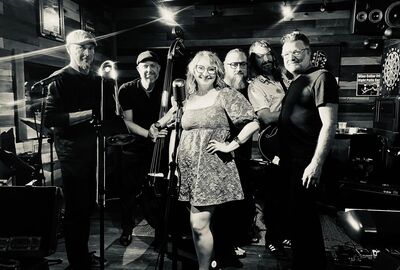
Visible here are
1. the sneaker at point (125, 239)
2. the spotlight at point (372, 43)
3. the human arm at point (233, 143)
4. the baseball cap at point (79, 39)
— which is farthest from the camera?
the spotlight at point (372, 43)

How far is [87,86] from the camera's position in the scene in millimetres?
2594

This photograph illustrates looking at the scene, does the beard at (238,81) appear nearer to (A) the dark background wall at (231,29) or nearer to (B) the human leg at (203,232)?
(B) the human leg at (203,232)

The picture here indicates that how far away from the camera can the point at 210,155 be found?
2193 mm

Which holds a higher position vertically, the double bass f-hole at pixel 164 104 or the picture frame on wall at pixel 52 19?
the picture frame on wall at pixel 52 19

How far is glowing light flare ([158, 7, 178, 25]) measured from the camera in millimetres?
6199

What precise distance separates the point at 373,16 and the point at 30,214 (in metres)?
5.34

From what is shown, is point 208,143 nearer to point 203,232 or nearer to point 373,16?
point 203,232

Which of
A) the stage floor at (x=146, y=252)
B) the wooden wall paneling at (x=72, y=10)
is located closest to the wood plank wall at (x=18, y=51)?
the wooden wall paneling at (x=72, y=10)

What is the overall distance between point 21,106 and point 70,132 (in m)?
1.39

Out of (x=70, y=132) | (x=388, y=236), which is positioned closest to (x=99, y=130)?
(x=70, y=132)

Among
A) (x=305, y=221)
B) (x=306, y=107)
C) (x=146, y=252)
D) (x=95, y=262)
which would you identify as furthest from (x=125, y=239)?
(x=306, y=107)

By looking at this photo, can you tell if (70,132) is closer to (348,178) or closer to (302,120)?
(302,120)

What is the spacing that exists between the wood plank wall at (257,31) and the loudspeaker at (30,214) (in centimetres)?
488

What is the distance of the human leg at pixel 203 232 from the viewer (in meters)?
2.23
